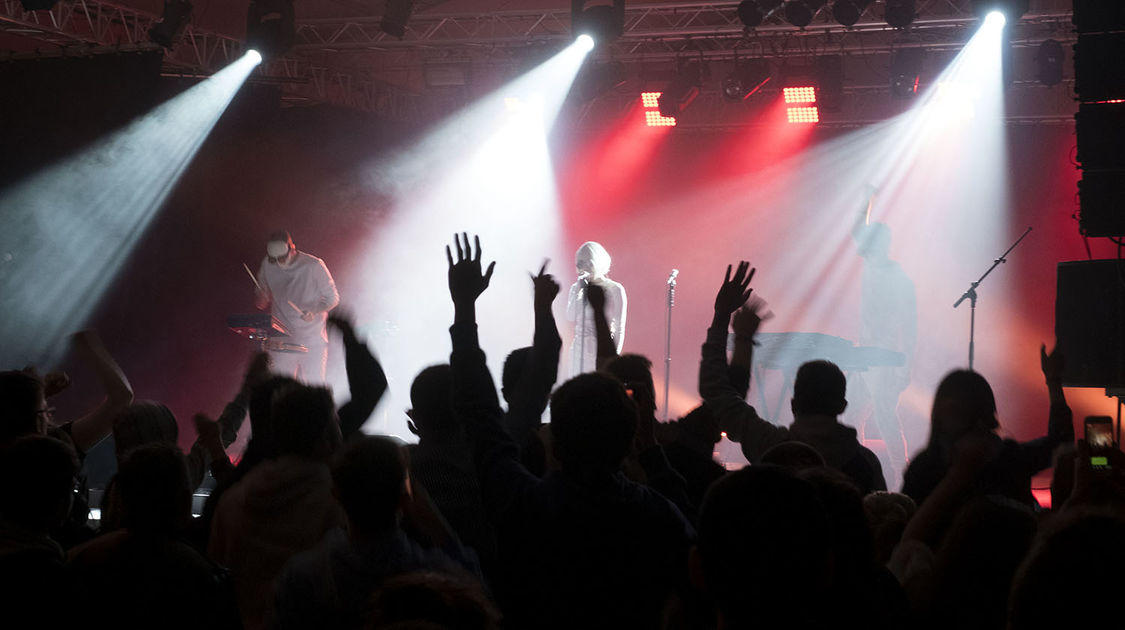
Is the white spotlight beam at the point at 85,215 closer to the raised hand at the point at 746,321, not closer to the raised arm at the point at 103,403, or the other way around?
the raised arm at the point at 103,403

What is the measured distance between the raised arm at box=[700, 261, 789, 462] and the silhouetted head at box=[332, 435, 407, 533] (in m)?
1.20

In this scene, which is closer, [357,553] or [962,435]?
[357,553]

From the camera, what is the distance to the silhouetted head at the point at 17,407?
2664mm

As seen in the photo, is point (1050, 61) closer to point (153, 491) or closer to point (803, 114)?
point (803, 114)

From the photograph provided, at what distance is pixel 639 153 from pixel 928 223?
386cm

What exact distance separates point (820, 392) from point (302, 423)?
65.2 inches

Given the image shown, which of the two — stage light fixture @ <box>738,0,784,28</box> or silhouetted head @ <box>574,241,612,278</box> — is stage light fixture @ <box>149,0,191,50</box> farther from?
stage light fixture @ <box>738,0,784,28</box>

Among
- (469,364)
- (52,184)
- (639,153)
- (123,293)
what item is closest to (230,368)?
(123,293)

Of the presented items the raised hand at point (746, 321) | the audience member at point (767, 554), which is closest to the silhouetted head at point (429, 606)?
the audience member at point (767, 554)

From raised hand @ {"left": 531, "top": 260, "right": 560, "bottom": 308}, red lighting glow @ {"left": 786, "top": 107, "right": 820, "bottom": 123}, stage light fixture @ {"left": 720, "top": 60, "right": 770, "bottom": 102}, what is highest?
stage light fixture @ {"left": 720, "top": 60, "right": 770, "bottom": 102}

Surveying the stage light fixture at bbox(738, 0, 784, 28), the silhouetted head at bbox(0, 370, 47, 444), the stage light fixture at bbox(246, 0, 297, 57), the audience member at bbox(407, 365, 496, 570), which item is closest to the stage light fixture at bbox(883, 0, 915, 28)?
the stage light fixture at bbox(738, 0, 784, 28)

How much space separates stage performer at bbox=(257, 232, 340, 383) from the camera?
815 centimetres

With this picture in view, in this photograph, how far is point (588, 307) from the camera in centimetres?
738

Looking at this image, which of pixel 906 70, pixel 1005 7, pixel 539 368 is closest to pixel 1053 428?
pixel 539 368
